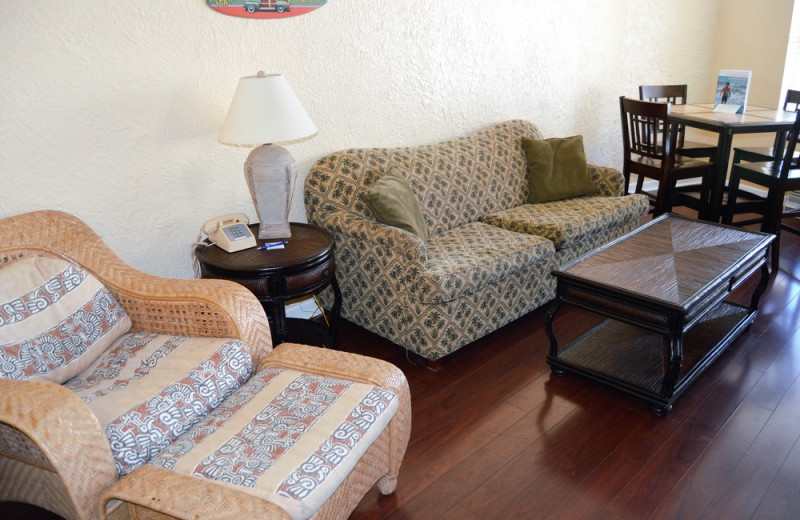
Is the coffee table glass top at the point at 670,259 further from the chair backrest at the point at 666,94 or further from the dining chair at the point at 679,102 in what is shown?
the chair backrest at the point at 666,94

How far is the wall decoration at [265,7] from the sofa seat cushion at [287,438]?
1628 millimetres

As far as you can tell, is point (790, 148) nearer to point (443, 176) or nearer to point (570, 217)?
point (570, 217)

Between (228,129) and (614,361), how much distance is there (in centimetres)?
192

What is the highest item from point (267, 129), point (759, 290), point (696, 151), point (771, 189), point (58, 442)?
point (267, 129)

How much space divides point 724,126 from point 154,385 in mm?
3617

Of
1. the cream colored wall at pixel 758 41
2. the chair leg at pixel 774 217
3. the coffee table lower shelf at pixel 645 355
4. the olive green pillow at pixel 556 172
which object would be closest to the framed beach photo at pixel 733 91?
the chair leg at pixel 774 217

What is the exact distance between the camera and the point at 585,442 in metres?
2.32

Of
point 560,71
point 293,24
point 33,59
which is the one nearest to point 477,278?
point 293,24

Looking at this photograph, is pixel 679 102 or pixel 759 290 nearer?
pixel 759 290

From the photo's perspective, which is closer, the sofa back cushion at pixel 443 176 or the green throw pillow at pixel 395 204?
the green throw pillow at pixel 395 204

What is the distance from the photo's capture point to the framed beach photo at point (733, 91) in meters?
4.22

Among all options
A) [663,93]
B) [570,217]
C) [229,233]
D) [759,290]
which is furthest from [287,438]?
[663,93]

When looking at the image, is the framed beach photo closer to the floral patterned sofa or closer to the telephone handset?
the floral patterned sofa

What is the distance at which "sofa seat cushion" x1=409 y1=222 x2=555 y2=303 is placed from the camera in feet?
8.66
